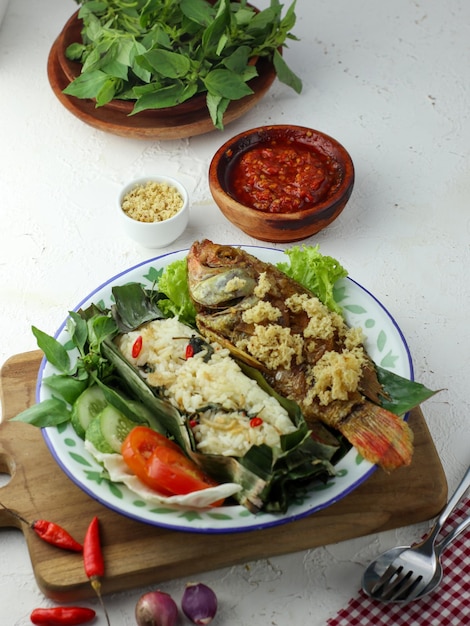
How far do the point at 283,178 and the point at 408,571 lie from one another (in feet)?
6.74

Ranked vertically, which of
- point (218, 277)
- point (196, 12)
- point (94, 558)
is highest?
point (196, 12)

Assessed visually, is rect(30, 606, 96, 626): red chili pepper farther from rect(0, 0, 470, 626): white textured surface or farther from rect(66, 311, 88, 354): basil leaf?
rect(66, 311, 88, 354): basil leaf

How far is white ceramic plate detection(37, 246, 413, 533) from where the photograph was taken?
102 inches

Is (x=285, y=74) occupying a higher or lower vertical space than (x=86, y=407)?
higher

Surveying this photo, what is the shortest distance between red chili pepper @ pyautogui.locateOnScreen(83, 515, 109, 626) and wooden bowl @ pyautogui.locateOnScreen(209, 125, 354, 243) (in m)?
1.71

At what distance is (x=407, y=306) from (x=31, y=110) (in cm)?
258

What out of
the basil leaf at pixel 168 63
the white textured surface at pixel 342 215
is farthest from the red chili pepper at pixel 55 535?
the basil leaf at pixel 168 63

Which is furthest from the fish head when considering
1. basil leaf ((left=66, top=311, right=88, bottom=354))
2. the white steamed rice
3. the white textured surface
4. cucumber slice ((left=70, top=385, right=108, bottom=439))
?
the white textured surface

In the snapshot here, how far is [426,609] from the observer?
8.95 ft

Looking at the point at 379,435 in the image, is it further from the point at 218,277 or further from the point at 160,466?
the point at 218,277

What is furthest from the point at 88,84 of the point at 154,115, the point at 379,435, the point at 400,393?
the point at 379,435

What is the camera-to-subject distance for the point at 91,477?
2713 mm

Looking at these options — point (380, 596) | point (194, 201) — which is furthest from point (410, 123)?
point (380, 596)

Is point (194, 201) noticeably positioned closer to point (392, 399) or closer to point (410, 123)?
point (410, 123)
